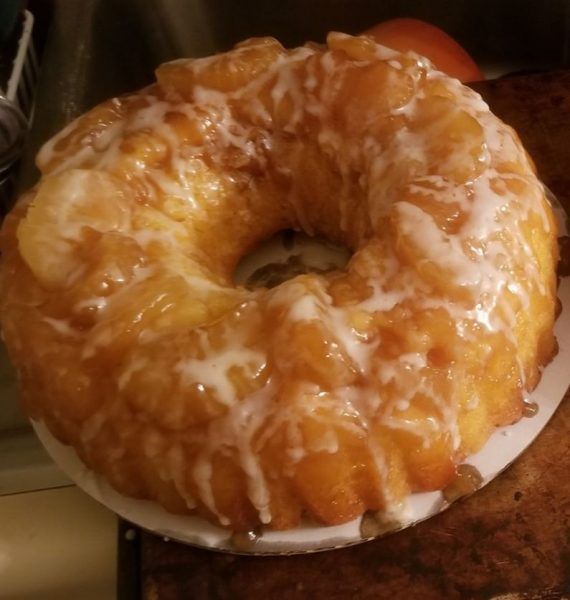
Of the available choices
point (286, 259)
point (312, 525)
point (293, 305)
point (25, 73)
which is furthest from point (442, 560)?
point (25, 73)

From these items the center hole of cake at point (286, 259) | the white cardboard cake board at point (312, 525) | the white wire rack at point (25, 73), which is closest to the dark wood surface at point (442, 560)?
the white cardboard cake board at point (312, 525)

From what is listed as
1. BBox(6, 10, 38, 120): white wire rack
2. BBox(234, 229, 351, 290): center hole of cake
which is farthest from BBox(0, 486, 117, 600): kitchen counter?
BBox(6, 10, 38, 120): white wire rack

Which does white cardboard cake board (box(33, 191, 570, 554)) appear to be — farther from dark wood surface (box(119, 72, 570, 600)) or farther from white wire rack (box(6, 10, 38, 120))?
white wire rack (box(6, 10, 38, 120))

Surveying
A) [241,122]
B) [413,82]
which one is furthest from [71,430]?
[413,82]

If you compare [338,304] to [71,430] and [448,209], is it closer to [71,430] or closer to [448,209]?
[448,209]

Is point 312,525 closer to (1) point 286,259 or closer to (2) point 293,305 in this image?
(2) point 293,305

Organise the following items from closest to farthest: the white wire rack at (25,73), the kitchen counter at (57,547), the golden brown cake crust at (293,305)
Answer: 1. the golden brown cake crust at (293,305)
2. the kitchen counter at (57,547)
3. the white wire rack at (25,73)

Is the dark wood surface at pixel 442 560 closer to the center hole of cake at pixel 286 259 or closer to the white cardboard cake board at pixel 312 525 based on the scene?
the white cardboard cake board at pixel 312 525
